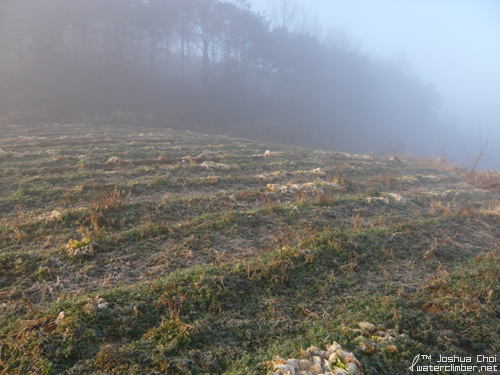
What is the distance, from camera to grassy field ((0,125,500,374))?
3.62 metres

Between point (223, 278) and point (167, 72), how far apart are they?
56.3 m

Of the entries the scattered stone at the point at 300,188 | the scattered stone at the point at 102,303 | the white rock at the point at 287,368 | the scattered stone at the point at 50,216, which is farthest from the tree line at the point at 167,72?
the white rock at the point at 287,368

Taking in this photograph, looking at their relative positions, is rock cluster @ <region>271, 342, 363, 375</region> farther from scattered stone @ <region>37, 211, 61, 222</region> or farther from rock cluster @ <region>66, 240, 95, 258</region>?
scattered stone @ <region>37, 211, 61, 222</region>

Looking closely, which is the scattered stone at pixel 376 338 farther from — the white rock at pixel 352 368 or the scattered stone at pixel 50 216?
the scattered stone at pixel 50 216

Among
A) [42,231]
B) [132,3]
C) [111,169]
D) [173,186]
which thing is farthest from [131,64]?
[42,231]

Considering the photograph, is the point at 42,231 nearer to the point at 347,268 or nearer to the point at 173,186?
the point at 173,186

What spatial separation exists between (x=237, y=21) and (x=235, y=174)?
50.8m

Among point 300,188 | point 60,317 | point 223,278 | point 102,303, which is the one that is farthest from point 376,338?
point 300,188

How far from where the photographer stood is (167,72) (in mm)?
54344

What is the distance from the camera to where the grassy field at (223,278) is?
3623mm

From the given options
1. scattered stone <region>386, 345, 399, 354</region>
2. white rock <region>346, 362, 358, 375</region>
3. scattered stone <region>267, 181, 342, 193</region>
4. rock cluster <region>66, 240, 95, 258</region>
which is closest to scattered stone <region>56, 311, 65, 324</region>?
rock cluster <region>66, 240, 95, 258</region>

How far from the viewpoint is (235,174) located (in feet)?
41.0

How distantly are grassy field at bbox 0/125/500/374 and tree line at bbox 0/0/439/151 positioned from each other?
28.3 meters

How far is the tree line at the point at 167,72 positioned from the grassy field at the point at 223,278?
28322mm
